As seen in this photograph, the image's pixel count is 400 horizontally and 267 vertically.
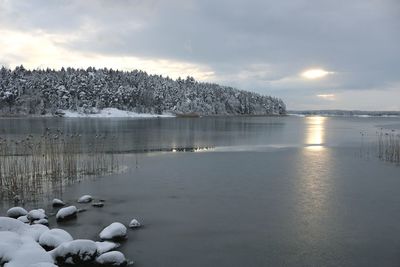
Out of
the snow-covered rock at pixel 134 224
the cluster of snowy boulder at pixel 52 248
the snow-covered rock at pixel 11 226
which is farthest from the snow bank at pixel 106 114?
the cluster of snowy boulder at pixel 52 248

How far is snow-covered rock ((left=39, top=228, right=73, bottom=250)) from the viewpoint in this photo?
11078mm

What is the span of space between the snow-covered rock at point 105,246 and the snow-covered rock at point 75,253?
472 mm

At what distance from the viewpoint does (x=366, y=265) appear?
10633 mm

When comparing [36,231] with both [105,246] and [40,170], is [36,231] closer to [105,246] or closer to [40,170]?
[105,246]

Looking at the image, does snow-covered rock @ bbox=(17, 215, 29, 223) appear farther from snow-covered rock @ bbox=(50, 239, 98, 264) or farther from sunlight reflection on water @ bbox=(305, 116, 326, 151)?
sunlight reflection on water @ bbox=(305, 116, 326, 151)

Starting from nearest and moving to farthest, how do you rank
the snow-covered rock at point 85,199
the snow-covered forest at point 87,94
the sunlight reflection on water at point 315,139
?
the snow-covered rock at point 85,199, the sunlight reflection on water at point 315,139, the snow-covered forest at point 87,94

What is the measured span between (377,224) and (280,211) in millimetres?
3658

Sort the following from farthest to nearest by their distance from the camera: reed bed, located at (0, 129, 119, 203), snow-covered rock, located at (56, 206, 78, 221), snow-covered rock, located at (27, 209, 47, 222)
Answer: reed bed, located at (0, 129, 119, 203)
snow-covered rock, located at (56, 206, 78, 221)
snow-covered rock, located at (27, 209, 47, 222)

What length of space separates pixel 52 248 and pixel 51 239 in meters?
0.26

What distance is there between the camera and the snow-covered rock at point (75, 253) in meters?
10.3

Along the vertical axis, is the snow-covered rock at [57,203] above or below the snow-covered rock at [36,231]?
below

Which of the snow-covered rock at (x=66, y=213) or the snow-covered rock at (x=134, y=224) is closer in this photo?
the snow-covered rock at (x=134, y=224)

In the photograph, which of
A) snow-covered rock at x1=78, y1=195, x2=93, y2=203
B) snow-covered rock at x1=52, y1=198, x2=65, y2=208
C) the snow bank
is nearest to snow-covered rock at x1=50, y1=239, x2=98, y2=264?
snow-covered rock at x1=52, y1=198, x2=65, y2=208

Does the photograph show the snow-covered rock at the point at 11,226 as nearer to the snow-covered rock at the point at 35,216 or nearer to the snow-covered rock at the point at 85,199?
the snow-covered rock at the point at 35,216
